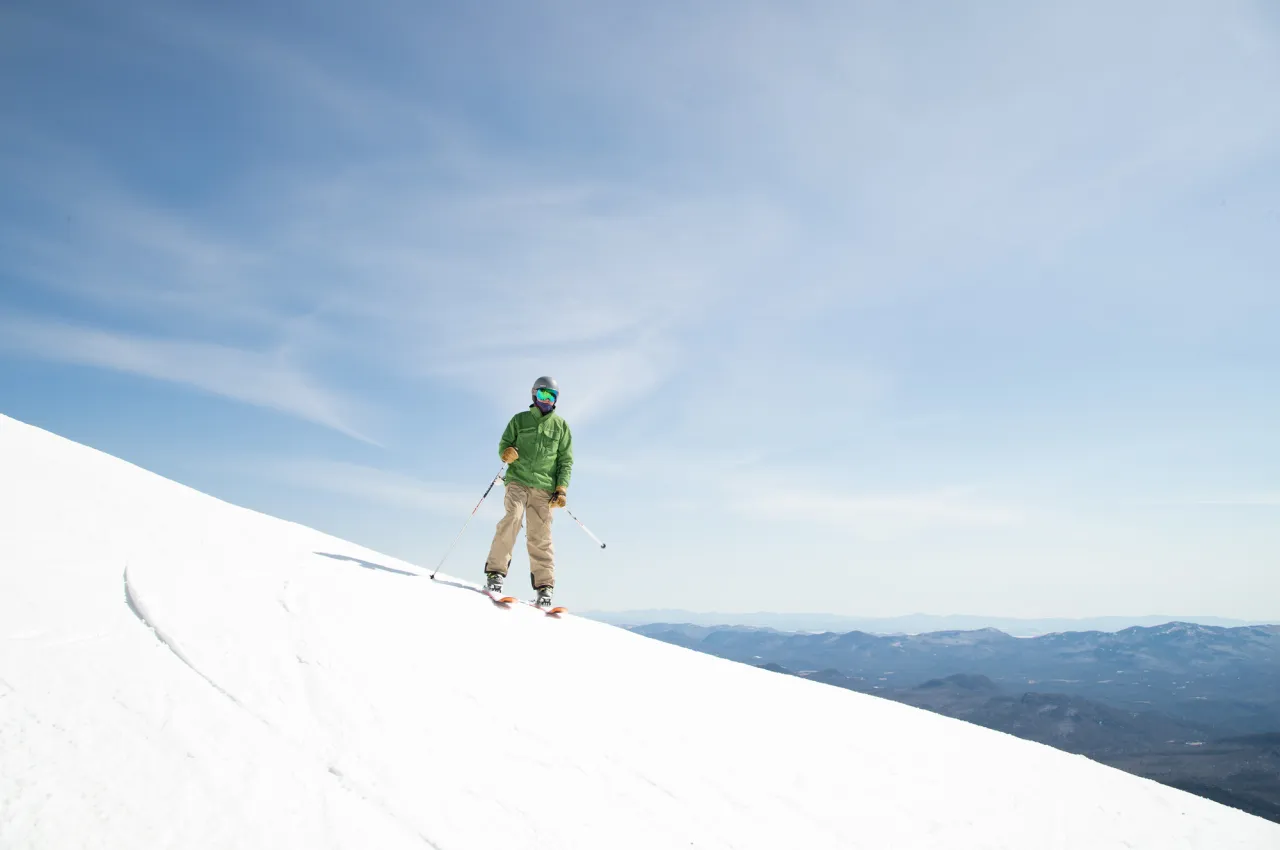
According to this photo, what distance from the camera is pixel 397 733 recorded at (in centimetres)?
501

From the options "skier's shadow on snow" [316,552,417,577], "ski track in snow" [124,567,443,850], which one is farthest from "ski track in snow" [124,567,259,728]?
"skier's shadow on snow" [316,552,417,577]

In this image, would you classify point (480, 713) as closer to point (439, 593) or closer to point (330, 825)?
point (330, 825)

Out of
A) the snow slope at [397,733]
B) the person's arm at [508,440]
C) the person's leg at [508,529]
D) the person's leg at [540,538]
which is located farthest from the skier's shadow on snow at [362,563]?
the person's arm at [508,440]

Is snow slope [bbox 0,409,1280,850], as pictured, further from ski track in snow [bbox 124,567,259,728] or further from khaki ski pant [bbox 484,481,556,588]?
khaki ski pant [bbox 484,481,556,588]

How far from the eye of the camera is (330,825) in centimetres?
385

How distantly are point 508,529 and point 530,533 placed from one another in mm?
395

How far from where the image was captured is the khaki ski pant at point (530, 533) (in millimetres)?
10961

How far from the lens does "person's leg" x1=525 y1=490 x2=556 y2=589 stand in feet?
36.1

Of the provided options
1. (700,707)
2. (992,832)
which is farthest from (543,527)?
(992,832)

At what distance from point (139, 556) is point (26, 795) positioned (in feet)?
13.4

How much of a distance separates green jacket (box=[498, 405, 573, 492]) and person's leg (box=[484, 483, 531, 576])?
0.22m

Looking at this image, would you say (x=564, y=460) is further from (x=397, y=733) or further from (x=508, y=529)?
(x=397, y=733)

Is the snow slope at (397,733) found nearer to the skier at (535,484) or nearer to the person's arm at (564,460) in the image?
the skier at (535,484)

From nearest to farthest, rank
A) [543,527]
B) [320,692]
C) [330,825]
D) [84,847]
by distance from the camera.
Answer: [84,847] → [330,825] → [320,692] → [543,527]
